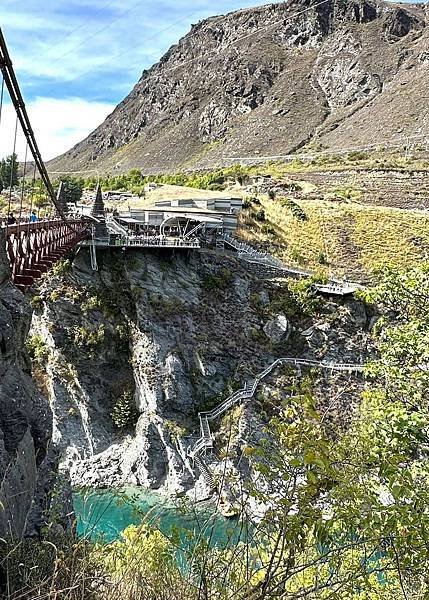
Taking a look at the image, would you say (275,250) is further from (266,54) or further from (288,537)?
(266,54)

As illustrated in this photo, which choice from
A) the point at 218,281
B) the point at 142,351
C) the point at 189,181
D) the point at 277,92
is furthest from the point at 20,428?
the point at 277,92

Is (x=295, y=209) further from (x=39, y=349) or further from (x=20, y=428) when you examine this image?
(x=20, y=428)

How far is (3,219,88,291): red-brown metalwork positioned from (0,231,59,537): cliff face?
50.9 inches

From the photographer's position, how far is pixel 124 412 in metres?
22.2

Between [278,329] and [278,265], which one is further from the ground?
[278,265]

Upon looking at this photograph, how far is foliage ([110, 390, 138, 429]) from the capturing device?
2225 centimetres

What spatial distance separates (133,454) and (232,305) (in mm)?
7709

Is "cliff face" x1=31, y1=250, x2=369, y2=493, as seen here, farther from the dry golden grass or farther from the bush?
the dry golden grass

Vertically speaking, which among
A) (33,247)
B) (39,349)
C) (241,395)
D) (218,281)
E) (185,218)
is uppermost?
(33,247)

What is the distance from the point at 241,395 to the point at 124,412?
5115 mm

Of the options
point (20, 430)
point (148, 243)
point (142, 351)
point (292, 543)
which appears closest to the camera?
point (292, 543)

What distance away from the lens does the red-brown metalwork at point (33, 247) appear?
816 centimetres

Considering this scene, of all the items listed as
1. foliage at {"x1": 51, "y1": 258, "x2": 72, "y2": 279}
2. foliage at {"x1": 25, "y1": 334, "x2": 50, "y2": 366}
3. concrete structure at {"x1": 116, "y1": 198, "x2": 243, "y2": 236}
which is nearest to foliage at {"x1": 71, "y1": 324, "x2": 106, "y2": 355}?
foliage at {"x1": 25, "y1": 334, "x2": 50, "y2": 366}

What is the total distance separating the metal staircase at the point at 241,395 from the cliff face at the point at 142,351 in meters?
0.45
